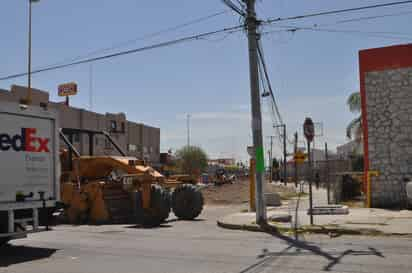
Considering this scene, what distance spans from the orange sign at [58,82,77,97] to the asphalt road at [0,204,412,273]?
48344 mm

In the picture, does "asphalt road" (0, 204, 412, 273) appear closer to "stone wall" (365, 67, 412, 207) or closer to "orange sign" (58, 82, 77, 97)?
"stone wall" (365, 67, 412, 207)

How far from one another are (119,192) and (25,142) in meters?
7.73

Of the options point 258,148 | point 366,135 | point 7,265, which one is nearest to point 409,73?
point 366,135

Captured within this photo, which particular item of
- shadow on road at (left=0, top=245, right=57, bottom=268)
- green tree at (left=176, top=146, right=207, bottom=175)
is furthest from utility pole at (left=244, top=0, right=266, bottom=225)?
green tree at (left=176, top=146, right=207, bottom=175)

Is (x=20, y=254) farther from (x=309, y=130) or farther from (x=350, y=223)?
(x=350, y=223)

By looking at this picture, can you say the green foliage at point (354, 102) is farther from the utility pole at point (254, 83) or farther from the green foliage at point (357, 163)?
the utility pole at point (254, 83)

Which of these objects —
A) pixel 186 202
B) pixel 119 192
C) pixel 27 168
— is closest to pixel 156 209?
pixel 186 202

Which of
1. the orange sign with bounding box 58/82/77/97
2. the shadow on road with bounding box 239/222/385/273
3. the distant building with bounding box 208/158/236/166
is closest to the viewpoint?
the shadow on road with bounding box 239/222/385/273

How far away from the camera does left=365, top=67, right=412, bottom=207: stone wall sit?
20219mm

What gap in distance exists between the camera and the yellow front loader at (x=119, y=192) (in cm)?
1748

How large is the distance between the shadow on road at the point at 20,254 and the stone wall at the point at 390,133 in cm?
1375

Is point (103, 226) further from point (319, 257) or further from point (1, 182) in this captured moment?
point (319, 257)

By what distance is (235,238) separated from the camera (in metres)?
13.4

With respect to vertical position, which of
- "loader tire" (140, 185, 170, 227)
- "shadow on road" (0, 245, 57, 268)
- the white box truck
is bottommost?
"shadow on road" (0, 245, 57, 268)
